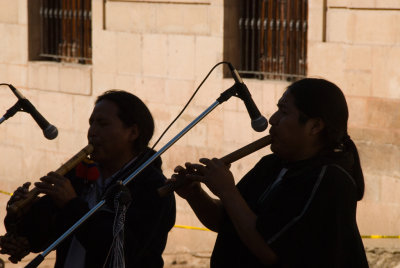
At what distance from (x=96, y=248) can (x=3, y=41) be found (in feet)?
26.3

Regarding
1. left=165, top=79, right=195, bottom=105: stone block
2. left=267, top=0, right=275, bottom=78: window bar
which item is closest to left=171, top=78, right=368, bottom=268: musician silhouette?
left=267, top=0, right=275, bottom=78: window bar

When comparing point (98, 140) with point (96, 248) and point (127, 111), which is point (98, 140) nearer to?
point (127, 111)

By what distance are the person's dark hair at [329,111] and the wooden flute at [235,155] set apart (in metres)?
0.20

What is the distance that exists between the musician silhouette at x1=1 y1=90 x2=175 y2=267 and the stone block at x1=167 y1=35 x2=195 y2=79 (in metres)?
5.23

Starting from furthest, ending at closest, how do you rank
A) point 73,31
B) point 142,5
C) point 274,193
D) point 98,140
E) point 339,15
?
point 73,31 → point 142,5 → point 339,15 → point 98,140 → point 274,193

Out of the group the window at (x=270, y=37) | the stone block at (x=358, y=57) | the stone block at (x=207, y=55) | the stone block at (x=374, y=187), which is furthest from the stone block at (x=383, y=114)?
the stone block at (x=207, y=55)

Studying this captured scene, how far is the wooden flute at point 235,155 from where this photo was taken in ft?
13.0

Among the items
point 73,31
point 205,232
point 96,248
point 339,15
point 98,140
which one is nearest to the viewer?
point 96,248

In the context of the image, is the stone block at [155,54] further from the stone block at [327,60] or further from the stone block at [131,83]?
the stone block at [327,60]

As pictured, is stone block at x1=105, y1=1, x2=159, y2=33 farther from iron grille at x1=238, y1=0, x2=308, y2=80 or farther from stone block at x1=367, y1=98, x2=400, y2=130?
stone block at x1=367, y1=98, x2=400, y2=130

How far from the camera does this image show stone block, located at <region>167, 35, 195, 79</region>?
9828 millimetres

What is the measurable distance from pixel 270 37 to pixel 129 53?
5.32 feet

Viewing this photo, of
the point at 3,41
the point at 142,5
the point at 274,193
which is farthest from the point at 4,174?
the point at 274,193

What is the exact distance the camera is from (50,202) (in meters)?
4.53
